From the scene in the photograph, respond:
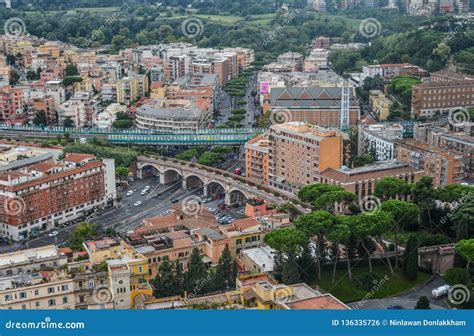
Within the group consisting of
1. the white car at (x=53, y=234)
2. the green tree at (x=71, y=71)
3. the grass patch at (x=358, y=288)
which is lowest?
the white car at (x=53, y=234)

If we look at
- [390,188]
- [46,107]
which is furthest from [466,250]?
[46,107]

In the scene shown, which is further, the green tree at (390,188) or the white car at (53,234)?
the white car at (53,234)

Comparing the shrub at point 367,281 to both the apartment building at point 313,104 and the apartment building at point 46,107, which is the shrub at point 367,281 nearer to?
the apartment building at point 313,104

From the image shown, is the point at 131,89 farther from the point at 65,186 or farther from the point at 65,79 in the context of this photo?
the point at 65,186

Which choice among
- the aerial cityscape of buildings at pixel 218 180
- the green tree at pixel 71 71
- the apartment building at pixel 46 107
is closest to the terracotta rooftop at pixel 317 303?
the aerial cityscape of buildings at pixel 218 180

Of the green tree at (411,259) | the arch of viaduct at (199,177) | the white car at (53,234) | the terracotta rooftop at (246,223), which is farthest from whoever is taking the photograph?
the arch of viaduct at (199,177)

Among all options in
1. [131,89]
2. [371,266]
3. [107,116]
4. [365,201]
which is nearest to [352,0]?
[131,89]

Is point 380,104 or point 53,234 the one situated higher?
point 380,104

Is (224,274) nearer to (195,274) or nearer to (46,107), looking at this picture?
(195,274)
